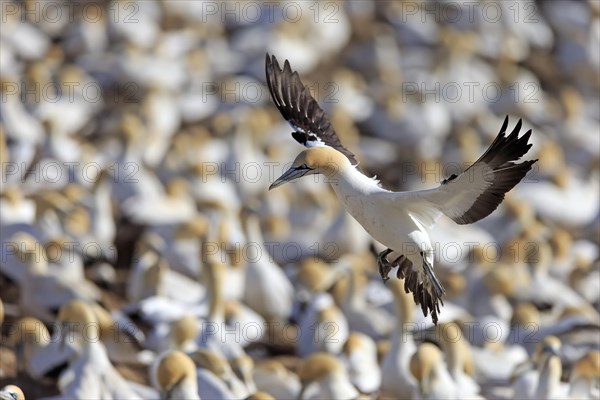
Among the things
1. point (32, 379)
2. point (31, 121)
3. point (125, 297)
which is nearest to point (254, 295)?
point (125, 297)

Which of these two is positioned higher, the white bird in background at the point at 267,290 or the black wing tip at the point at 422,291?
the black wing tip at the point at 422,291

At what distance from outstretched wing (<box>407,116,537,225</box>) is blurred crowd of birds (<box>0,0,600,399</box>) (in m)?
2.09

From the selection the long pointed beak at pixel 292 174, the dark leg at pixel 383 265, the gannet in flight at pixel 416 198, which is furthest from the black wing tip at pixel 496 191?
the long pointed beak at pixel 292 174

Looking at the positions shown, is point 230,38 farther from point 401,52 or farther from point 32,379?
point 32,379

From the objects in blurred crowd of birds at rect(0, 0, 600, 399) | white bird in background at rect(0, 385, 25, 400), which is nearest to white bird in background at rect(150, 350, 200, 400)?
blurred crowd of birds at rect(0, 0, 600, 399)

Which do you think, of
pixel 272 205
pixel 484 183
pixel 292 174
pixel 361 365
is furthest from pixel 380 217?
pixel 272 205

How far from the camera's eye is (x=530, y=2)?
877 inches

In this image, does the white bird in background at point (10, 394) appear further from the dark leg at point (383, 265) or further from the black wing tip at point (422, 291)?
the black wing tip at point (422, 291)

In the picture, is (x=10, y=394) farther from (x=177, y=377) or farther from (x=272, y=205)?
(x=272, y=205)

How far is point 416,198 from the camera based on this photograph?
Result: 21.9 ft

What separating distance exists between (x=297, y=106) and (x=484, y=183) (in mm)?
1441

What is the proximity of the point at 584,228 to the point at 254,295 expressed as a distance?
489 cm

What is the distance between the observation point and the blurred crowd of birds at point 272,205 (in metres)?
9.16

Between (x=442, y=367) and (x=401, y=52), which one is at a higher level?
(x=401, y=52)
